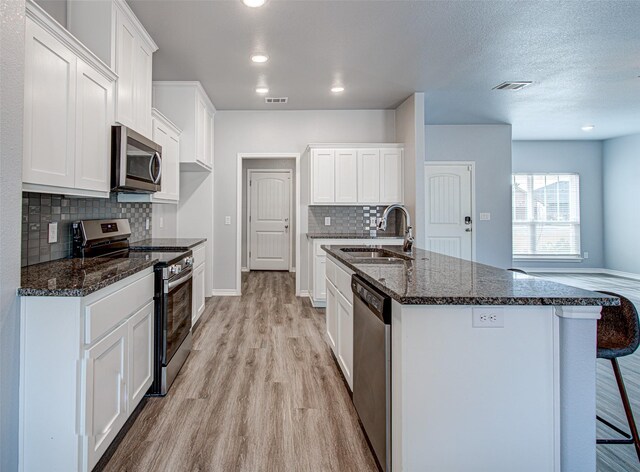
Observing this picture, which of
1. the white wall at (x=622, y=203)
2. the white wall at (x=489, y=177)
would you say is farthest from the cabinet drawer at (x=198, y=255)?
the white wall at (x=622, y=203)

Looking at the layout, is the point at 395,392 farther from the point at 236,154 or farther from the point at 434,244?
the point at 434,244

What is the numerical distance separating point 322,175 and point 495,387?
388 cm

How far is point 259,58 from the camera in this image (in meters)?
3.52

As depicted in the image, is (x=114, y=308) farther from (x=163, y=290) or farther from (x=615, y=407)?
(x=615, y=407)

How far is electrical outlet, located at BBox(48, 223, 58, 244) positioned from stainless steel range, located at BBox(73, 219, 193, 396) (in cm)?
14

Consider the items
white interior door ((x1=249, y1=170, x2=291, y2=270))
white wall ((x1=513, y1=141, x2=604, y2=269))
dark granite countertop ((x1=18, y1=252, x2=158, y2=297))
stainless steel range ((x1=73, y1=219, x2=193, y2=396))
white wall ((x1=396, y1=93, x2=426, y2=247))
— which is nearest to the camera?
dark granite countertop ((x1=18, y1=252, x2=158, y2=297))

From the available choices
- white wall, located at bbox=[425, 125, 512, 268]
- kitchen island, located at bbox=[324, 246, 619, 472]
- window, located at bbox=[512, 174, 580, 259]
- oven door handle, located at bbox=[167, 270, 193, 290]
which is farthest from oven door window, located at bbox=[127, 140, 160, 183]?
window, located at bbox=[512, 174, 580, 259]

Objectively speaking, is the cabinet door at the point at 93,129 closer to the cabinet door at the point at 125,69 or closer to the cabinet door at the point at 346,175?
the cabinet door at the point at 125,69

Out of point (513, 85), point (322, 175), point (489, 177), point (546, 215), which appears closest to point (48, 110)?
point (322, 175)

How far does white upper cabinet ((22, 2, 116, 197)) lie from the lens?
1544mm

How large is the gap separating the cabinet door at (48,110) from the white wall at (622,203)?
866cm

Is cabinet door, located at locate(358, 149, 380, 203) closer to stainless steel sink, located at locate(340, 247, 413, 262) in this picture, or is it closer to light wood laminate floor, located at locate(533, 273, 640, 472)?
stainless steel sink, located at locate(340, 247, 413, 262)

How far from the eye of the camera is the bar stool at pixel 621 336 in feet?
5.41

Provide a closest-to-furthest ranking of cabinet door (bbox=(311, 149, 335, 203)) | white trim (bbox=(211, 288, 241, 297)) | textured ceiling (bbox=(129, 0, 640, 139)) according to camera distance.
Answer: textured ceiling (bbox=(129, 0, 640, 139)) → cabinet door (bbox=(311, 149, 335, 203)) → white trim (bbox=(211, 288, 241, 297))
